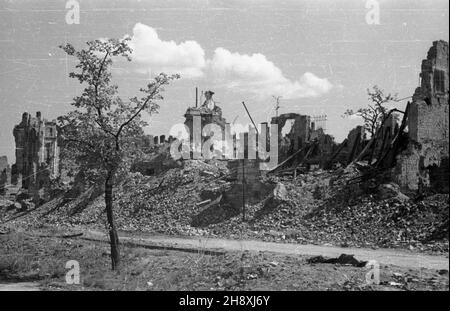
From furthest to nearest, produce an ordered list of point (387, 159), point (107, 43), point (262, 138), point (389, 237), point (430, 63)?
point (262, 138), point (387, 159), point (430, 63), point (389, 237), point (107, 43)

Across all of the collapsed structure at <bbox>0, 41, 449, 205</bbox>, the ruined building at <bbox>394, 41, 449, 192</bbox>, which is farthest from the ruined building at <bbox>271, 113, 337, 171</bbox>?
the ruined building at <bbox>394, 41, 449, 192</bbox>

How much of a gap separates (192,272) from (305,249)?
424 cm

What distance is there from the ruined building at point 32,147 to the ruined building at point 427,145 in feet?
114

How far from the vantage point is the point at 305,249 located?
14.8 metres

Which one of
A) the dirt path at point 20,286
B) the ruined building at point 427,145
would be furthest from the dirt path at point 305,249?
the ruined building at point 427,145

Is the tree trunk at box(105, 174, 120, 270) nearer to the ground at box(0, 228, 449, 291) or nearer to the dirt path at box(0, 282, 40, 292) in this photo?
the ground at box(0, 228, 449, 291)

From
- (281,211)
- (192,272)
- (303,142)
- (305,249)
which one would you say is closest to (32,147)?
(303,142)

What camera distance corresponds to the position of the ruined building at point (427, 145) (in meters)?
18.3

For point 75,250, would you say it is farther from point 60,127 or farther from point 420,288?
point 420,288

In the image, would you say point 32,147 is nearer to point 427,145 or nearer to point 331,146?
point 331,146

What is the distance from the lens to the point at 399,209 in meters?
16.7

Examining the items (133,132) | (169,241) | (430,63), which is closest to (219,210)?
(169,241)
